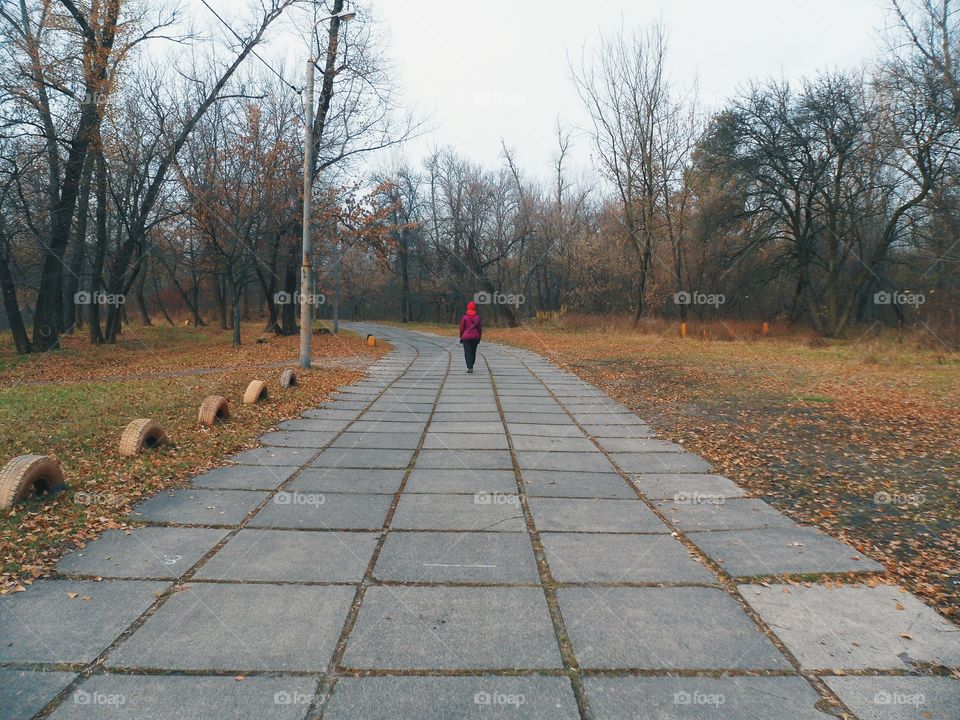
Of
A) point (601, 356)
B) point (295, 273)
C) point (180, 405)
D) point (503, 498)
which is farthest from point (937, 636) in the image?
point (295, 273)

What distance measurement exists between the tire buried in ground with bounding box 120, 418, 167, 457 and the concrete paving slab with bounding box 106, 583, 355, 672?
3.29 metres

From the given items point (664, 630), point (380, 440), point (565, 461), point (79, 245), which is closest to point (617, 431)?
point (565, 461)

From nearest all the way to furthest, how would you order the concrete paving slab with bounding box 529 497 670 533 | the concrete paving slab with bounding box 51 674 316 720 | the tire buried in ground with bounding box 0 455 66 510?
1. the concrete paving slab with bounding box 51 674 316 720
2. the tire buried in ground with bounding box 0 455 66 510
3. the concrete paving slab with bounding box 529 497 670 533

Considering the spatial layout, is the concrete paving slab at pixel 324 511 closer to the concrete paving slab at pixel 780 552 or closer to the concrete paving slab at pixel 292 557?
the concrete paving slab at pixel 292 557

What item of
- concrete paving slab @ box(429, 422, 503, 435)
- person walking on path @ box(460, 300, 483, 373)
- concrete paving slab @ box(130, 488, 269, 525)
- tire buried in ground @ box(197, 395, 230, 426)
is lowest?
concrete paving slab @ box(429, 422, 503, 435)

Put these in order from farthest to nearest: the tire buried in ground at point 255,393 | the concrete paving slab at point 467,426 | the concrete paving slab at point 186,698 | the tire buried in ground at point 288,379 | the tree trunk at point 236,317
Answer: the tree trunk at point 236,317 → the tire buried in ground at point 288,379 → the tire buried in ground at point 255,393 → the concrete paving slab at point 467,426 → the concrete paving slab at point 186,698

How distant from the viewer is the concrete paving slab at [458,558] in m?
3.96

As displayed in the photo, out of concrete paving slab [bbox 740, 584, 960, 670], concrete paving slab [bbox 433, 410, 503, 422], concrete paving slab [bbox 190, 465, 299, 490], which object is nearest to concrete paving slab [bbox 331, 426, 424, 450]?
concrete paving slab [bbox 433, 410, 503, 422]

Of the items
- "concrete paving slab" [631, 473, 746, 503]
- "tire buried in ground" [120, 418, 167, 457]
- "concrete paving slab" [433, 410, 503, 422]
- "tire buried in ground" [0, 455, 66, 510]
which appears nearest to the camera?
"tire buried in ground" [0, 455, 66, 510]

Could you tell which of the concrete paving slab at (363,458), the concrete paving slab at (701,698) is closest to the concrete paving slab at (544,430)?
the concrete paving slab at (363,458)

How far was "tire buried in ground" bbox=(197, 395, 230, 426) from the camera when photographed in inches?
321

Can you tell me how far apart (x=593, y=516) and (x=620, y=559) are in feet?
3.01

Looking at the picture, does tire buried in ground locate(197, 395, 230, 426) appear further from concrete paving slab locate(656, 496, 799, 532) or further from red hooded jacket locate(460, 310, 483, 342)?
red hooded jacket locate(460, 310, 483, 342)

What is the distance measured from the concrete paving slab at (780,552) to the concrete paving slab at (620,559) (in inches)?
8.9
